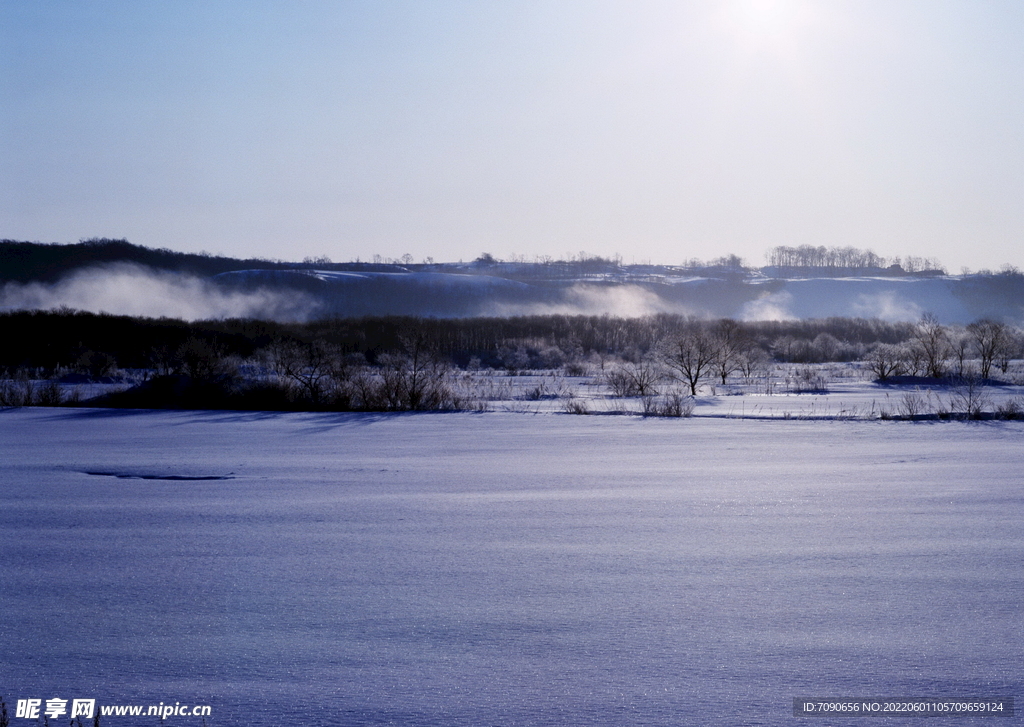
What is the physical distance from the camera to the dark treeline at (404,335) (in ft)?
107

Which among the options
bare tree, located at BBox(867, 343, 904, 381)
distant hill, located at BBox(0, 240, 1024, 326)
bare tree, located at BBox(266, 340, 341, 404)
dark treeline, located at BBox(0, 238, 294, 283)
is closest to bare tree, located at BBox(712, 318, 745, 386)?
bare tree, located at BBox(867, 343, 904, 381)

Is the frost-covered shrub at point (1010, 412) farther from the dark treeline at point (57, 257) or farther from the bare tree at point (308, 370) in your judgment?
the dark treeline at point (57, 257)

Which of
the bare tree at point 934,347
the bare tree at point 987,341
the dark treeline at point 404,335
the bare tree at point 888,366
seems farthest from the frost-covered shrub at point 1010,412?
the dark treeline at point 404,335

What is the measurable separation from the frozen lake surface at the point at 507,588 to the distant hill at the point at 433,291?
5823 cm

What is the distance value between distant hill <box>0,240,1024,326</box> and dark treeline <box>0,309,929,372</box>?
19824 millimetres

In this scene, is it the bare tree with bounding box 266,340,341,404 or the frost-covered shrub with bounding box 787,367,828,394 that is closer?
the bare tree with bounding box 266,340,341,404

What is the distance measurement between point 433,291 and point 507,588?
264ft

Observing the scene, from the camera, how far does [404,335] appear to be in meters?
29.0

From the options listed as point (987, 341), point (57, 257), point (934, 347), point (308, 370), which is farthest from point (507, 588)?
point (57, 257)

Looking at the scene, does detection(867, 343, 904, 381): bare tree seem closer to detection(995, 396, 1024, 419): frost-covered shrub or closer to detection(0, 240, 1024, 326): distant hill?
detection(995, 396, 1024, 419): frost-covered shrub

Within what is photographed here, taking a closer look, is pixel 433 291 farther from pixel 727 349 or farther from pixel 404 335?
pixel 727 349

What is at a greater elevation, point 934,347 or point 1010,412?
point 934,347

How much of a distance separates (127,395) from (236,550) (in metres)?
13.7

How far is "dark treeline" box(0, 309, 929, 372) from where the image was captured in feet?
107
